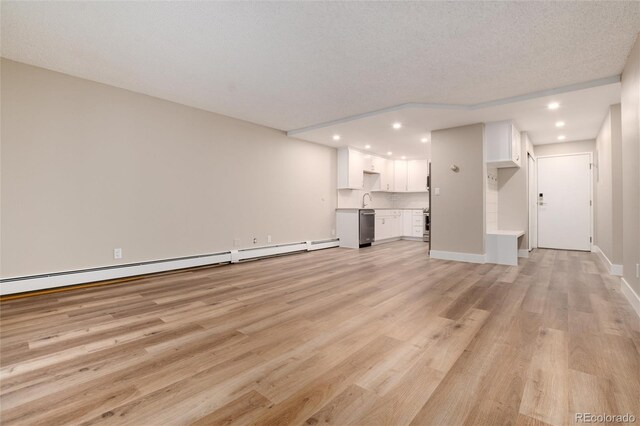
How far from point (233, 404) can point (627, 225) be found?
4026 millimetres

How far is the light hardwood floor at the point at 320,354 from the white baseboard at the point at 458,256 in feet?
4.92

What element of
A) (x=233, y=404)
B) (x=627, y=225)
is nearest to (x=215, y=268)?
(x=233, y=404)

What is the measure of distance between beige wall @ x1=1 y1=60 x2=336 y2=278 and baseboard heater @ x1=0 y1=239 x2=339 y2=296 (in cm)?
9

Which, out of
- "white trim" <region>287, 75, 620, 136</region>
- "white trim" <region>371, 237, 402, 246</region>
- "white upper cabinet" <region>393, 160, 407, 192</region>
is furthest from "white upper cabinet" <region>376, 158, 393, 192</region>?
"white trim" <region>287, 75, 620, 136</region>

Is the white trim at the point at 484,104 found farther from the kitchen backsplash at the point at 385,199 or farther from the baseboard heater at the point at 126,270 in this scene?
the baseboard heater at the point at 126,270

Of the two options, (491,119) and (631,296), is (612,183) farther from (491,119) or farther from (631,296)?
(631,296)

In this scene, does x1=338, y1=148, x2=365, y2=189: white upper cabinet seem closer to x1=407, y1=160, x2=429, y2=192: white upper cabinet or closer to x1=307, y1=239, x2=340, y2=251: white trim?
x1=307, y1=239, x2=340, y2=251: white trim

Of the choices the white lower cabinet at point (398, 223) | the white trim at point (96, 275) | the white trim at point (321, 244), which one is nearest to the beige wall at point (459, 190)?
the white lower cabinet at point (398, 223)

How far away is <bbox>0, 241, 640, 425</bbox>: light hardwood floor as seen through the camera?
4.38ft

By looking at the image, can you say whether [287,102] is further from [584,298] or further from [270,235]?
[584,298]

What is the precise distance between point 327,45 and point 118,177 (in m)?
3.10

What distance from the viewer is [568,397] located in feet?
4.63

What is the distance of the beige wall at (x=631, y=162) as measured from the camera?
2588 millimetres

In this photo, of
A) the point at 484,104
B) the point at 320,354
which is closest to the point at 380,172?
the point at 484,104
